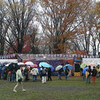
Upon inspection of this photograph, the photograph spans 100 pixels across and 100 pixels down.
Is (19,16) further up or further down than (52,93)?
further up

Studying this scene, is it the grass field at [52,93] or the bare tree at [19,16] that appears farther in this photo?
the bare tree at [19,16]

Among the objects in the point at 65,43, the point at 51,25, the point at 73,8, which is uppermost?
the point at 73,8

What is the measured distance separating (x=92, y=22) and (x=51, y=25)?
6245 mm

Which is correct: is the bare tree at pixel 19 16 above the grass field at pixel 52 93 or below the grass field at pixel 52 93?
above

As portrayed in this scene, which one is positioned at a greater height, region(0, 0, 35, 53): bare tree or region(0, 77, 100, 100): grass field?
region(0, 0, 35, 53): bare tree

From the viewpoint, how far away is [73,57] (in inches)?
1362

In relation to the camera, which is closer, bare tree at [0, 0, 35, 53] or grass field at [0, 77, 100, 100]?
grass field at [0, 77, 100, 100]

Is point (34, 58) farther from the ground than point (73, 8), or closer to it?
closer to it

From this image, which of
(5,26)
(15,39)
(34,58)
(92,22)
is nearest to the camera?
(34,58)

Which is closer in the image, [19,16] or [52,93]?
[52,93]

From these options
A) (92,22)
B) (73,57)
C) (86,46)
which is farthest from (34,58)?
(86,46)

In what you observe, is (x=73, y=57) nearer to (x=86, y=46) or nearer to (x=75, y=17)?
(x=75, y=17)

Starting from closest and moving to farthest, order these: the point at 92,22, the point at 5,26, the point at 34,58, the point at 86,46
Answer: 1. the point at 34,58
2. the point at 92,22
3. the point at 5,26
4. the point at 86,46

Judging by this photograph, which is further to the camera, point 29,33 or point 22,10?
point 29,33
